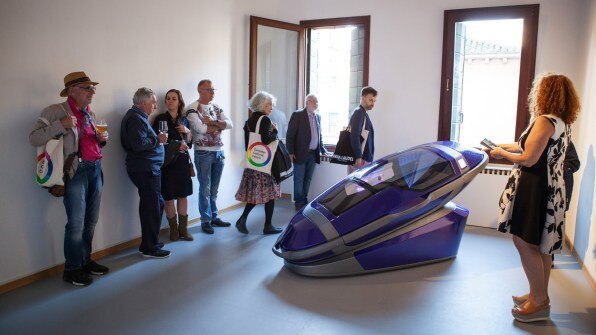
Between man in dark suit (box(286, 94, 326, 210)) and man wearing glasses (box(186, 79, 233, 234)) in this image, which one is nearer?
man wearing glasses (box(186, 79, 233, 234))

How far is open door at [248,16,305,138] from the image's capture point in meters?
5.39

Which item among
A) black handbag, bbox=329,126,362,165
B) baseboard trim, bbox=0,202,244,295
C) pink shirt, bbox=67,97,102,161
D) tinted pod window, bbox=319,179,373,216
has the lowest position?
baseboard trim, bbox=0,202,244,295

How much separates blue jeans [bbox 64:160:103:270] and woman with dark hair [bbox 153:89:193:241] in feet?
2.52

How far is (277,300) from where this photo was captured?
9.94 feet

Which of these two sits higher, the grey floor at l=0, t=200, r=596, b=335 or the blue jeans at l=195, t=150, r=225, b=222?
the blue jeans at l=195, t=150, r=225, b=222

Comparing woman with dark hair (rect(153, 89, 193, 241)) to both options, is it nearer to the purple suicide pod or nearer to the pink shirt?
the pink shirt

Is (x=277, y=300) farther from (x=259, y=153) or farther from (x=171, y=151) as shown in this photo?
(x=171, y=151)

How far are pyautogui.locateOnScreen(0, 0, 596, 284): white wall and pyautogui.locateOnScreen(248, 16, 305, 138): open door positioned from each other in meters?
0.14

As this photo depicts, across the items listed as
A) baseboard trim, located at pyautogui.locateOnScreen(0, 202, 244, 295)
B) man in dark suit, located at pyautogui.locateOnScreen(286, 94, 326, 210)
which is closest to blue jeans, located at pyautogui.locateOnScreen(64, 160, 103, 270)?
baseboard trim, located at pyautogui.locateOnScreen(0, 202, 244, 295)

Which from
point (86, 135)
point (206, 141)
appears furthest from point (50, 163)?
point (206, 141)

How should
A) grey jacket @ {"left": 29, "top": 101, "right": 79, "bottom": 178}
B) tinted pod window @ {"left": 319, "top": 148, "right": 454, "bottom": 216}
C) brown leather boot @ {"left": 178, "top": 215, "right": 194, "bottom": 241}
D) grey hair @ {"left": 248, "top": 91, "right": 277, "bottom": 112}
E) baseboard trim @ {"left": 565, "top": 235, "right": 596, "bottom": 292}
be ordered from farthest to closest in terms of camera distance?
brown leather boot @ {"left": 178, "top": 215, "right": 194, "bottom": 241}, grey hair @ {"left": 248, "top": 91, "right": 277, "bottom": 112}, tinted pod window @ {"left": 319, "top": 148, "right": 454, "bottom": 216}, baseboard trim @ {"left": 565, "top": 235, "right": 596, "bottom": 292}, grey jacket @ {"left": 29, "top": 101, "right": 79, "bottom": 178}

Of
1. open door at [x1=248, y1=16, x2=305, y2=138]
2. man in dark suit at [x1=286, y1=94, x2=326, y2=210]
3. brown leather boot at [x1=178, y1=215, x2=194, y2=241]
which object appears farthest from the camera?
open door at [x1=248, y1=16, x2=305, y2=138]

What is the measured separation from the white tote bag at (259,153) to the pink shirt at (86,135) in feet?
4.48

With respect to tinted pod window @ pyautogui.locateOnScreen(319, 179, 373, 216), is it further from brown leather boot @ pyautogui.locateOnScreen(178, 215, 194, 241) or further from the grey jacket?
the grey jacket
